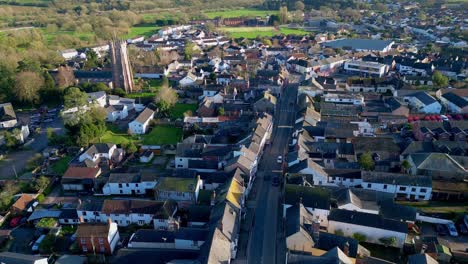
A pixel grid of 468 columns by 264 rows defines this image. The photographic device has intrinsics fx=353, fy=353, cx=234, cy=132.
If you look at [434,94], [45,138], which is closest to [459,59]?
[434,94]

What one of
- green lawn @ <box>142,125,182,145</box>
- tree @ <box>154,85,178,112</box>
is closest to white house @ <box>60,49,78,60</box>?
tree @ <box>154,85,178,112</box>

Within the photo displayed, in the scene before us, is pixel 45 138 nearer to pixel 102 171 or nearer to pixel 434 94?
pixel 102 171

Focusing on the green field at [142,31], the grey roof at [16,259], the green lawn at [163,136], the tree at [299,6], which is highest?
the tree at [299,6]

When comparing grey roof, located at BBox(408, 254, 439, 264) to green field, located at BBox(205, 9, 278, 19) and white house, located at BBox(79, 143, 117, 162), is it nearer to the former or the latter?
white house, located at BBox(79, 143, 117, 162)

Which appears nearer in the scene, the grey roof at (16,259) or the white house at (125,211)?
the grey roof at (16,259)

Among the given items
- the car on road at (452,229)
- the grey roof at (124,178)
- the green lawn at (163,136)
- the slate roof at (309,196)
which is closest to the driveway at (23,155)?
the grey roof at (124,178)

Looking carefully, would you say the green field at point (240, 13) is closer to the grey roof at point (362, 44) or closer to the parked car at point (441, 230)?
the grey roof at point (362, 44)
